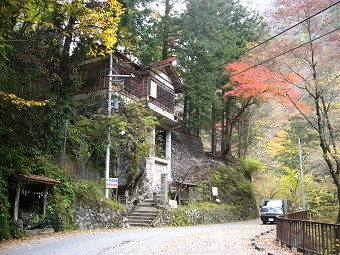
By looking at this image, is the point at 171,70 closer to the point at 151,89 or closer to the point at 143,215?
the point at 151,89

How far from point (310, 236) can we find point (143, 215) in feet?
43.4

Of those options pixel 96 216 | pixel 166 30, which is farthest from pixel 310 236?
pixel 166 30

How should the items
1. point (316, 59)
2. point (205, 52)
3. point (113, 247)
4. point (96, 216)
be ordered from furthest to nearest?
point (205, 52), point (316, 59), point (96, 216), point (113, 247)

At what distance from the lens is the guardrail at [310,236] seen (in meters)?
8.47

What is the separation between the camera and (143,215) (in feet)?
69.6

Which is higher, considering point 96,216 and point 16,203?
point 16,203

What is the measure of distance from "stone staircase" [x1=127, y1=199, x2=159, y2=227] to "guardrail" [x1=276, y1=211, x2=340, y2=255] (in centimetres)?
1007

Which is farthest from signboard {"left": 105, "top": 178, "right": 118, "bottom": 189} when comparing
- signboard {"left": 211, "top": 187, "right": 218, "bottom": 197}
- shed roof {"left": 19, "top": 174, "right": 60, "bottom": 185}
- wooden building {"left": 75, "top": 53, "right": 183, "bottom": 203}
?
signboard {"left": 211, "top": 187, "right": 218, "bottom": 197}

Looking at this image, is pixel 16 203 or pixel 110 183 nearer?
pixel 16 203

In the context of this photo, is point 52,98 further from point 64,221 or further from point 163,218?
point 163,218

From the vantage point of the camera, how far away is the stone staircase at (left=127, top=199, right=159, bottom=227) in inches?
793

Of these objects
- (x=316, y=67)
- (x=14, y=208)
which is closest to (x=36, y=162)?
(x=14, y=208)

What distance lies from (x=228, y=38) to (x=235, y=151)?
16.2 metres

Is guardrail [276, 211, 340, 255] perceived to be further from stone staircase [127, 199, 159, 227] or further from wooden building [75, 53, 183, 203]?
wooden building [75, 53, 183, 203]
